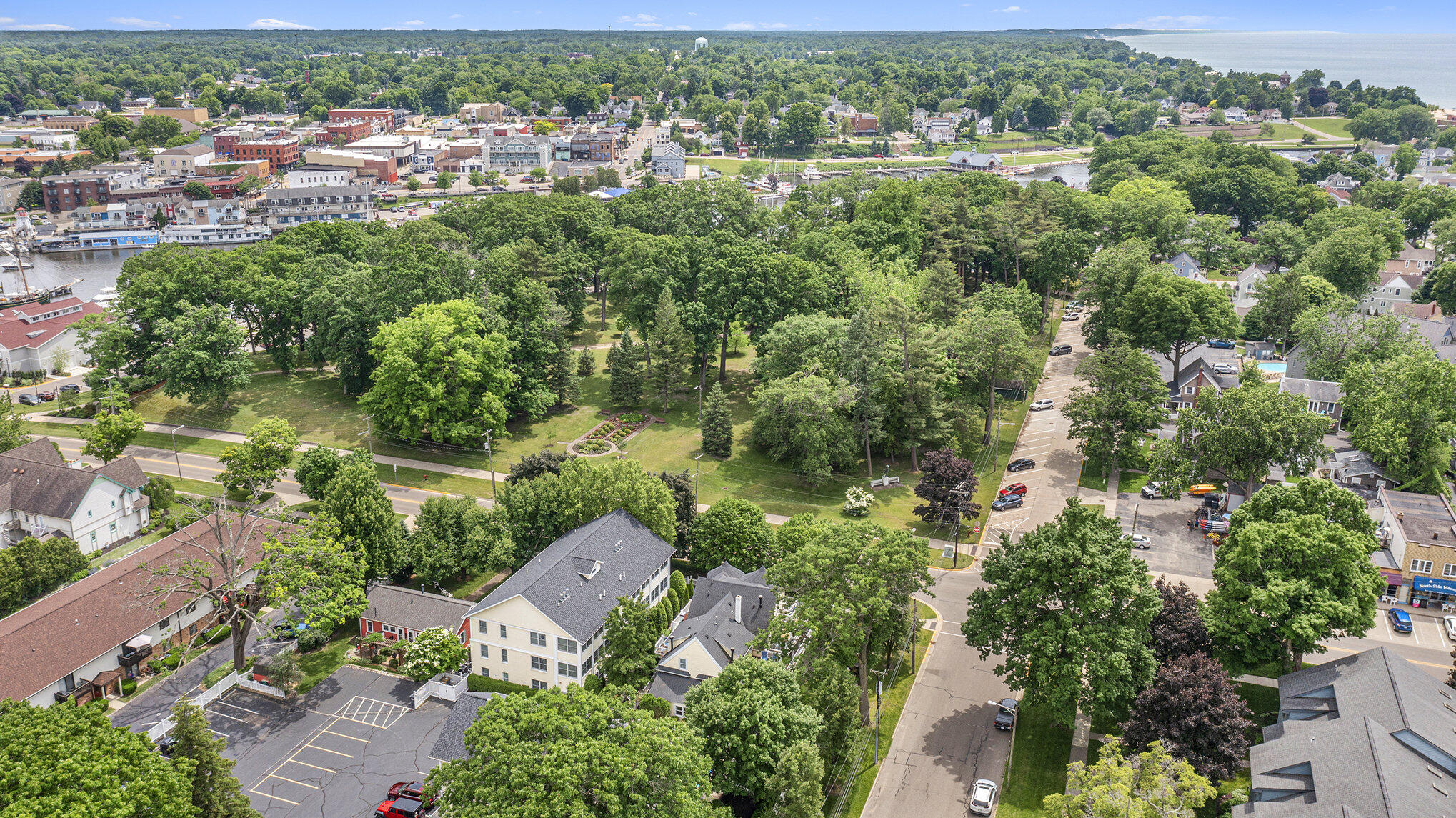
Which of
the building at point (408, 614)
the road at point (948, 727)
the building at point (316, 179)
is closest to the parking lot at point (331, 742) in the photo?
the building at point (408, 614)

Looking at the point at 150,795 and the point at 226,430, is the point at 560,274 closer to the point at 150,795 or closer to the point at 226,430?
the point at 226,430

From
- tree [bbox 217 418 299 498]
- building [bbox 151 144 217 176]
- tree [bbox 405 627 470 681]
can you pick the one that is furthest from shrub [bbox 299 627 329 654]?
building [bbox 151 144 217 176]

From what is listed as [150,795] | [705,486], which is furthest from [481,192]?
[150,795]

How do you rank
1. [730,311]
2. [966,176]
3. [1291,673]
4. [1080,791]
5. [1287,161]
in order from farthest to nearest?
1. [1287,161]
2. [966,176]
3. [730,311]
4. [1291,673]
5. [1080,791]

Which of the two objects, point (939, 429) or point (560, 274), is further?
point (560, 274)

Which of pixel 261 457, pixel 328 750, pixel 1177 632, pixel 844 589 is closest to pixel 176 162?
pixel 261 457

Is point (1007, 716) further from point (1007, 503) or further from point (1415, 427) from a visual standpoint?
point (1415, 427)
